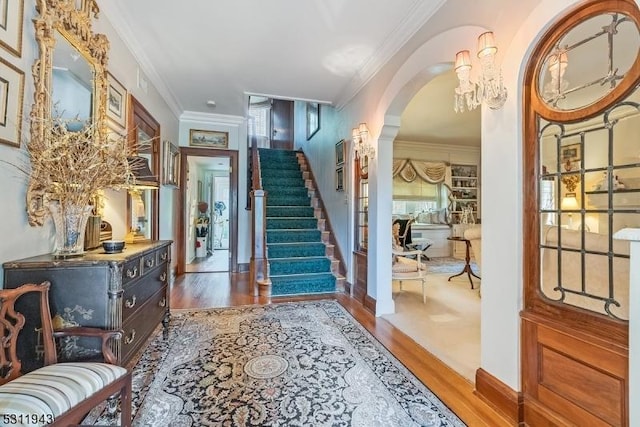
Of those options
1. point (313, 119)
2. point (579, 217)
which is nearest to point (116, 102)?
point (579, 217)

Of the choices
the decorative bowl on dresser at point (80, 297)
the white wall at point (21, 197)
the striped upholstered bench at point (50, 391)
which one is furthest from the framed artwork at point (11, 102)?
the striped upholstered bench at point (50, 391)

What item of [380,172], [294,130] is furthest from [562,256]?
[294,130]

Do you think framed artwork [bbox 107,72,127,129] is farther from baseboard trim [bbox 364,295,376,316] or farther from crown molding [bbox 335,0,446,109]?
baseboard trim [bbox 364,295,376,316]

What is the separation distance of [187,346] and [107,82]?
2238 mm

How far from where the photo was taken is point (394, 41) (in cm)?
296

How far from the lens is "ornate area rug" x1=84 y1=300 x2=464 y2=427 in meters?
1.71

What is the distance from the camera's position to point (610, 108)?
1.34m

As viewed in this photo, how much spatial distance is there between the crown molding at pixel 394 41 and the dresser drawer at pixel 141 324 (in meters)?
3.08

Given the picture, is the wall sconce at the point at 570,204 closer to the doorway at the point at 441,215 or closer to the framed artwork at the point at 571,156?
the framed artwork at the point at 571,156

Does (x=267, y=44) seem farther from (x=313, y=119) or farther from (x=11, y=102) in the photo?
(x=313, y=119)

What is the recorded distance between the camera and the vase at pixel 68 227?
69.9 inches

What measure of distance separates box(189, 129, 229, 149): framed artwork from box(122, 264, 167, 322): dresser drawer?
11.3 ft

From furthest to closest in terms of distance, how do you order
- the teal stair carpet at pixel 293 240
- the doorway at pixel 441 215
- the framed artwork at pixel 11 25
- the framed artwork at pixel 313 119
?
1. the framed artwork at pixel 313 119
2. the teal stair carpet at pixel 293 240
3. the doorway at pixel 441 215
4. the framed artwork at pixel 11 25

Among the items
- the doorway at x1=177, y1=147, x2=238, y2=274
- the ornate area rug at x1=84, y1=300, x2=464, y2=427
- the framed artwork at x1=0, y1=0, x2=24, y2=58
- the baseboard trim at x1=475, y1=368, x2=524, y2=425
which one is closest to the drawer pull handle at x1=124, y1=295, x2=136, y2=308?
the ornate area rug at x1=84, y1=300, x2=464, y2=427
